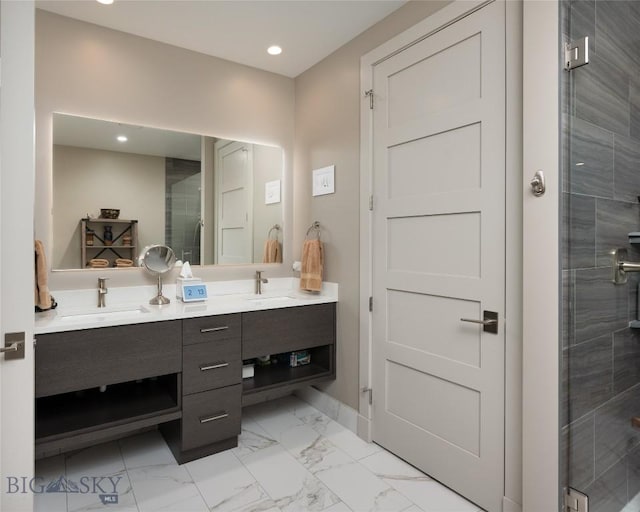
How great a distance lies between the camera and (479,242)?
179 cm

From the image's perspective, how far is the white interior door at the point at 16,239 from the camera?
4.18 ft

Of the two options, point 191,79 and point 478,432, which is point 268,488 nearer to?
point 478,432

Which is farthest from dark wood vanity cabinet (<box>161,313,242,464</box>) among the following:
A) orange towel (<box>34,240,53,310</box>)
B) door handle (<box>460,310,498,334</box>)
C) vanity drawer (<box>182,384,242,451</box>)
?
door handle (<box>460,310,498,334</box>)

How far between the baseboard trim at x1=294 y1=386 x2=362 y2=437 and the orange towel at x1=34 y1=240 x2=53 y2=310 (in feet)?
5.90

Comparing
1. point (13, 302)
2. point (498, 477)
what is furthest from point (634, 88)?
point (13, 302)

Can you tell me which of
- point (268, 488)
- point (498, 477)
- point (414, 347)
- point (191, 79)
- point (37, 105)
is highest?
point (191, 79)

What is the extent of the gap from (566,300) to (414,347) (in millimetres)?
851

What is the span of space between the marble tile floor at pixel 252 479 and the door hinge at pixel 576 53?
1918 millimetres

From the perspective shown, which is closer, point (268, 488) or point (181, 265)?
point (268, 488)

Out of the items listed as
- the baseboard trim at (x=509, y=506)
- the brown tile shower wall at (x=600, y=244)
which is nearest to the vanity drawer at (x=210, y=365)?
the baseboard trim at (x=509, y=506)

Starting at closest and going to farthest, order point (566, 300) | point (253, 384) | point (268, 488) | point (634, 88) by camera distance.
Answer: point (566, 300) → point (634, 88) → point (268, 488) → point (253, 384)

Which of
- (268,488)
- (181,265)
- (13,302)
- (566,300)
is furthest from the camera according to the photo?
(181,265)

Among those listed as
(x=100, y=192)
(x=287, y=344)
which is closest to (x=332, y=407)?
(x=287, y=344)

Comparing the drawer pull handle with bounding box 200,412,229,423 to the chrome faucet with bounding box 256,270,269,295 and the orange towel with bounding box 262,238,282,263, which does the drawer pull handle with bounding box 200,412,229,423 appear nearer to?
the chrome faucet with bounding box 256,270,269,295
